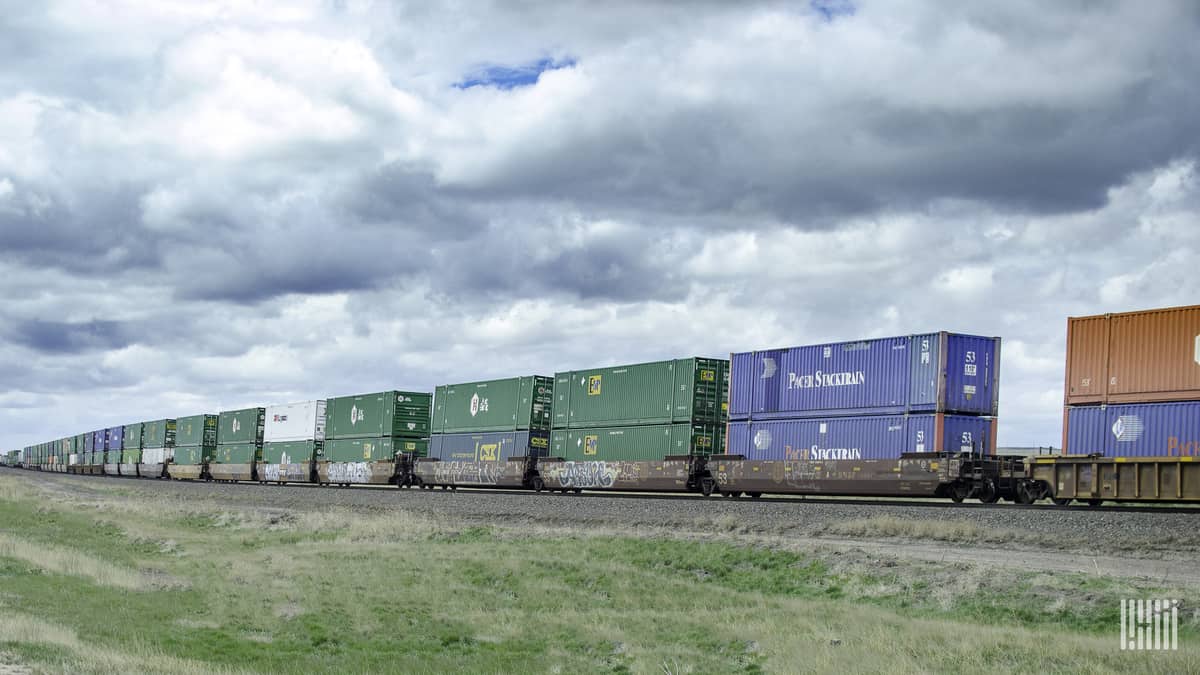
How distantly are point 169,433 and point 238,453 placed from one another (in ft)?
58.4

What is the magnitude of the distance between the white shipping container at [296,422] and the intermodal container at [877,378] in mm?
39385

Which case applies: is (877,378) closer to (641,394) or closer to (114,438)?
(641,394)

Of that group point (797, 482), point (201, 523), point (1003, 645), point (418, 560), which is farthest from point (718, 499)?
point (1003, 645)

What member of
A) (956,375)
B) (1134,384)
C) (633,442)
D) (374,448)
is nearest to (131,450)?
(374,448)

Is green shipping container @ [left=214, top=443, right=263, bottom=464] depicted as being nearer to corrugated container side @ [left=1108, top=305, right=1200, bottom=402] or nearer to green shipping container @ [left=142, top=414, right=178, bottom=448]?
green shipping container @ [left=142, top=414, right=178, bottom=448]

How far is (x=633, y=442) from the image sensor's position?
40281mm

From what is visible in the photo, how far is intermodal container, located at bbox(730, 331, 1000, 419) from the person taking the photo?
98.0ft

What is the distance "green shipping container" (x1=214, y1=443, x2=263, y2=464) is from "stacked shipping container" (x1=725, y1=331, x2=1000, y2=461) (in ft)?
164

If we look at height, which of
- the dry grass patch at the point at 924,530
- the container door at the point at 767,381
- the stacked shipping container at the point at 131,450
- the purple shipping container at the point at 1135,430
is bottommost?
the stacked shipping container at the point at 131,450

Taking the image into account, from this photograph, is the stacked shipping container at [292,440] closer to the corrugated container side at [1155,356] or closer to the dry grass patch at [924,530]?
the dry grass patch at [924,530]

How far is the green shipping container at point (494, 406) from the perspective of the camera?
47000 millimetres

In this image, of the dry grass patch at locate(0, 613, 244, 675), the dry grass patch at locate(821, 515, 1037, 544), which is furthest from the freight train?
the dry grass patch at locate(0, 613, 244, 675)

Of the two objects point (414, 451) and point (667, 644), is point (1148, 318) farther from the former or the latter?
point (414, 451)

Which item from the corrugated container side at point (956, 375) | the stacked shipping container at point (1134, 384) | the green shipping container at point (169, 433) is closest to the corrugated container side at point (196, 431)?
the green shipping container at point (169, 433)
